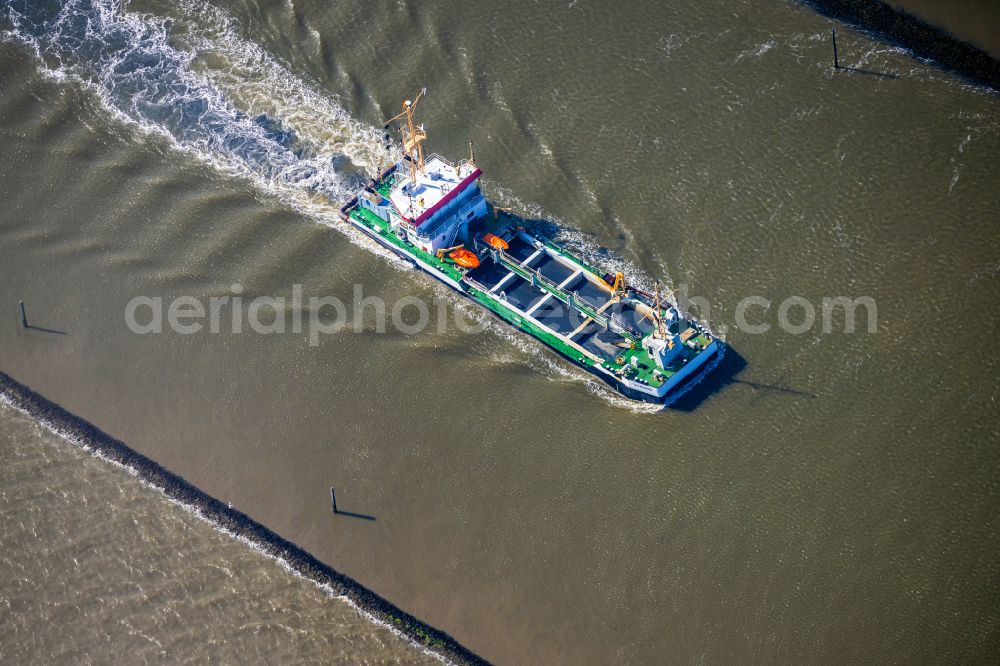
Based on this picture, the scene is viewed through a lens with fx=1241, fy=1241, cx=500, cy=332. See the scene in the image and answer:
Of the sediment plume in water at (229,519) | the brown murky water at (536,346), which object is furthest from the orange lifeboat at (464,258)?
the sediment plume in water at (229,519)

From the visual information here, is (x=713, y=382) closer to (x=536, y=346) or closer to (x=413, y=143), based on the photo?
(x=536, y=346)

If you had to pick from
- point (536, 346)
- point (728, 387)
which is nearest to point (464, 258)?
point (536, 346)

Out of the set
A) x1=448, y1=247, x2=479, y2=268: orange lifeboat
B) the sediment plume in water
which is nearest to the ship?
x1=448, y1=247, x2=479, y2=268: orange lifeboat

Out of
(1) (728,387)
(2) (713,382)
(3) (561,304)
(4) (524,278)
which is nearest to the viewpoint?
(1) (728,387)

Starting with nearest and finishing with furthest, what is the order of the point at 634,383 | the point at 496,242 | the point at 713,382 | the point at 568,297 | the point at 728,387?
the point at 634,383 < the point at 728,387 < the point at 713,382 < the point at 568,297 < the point at 496,242

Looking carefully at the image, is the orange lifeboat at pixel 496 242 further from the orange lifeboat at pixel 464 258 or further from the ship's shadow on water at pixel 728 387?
the ship's shadow on water at pixel 728 387

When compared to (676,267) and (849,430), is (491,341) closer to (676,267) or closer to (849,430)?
(676,267)
